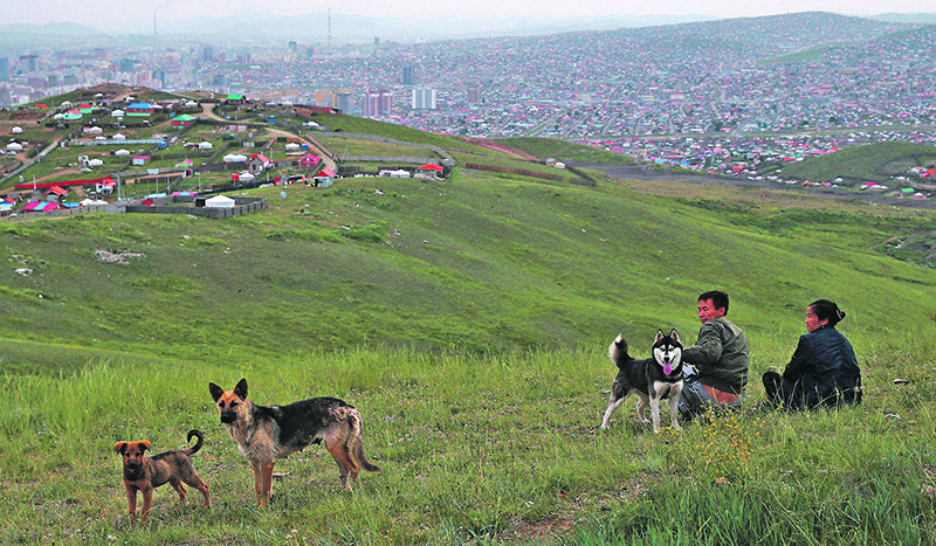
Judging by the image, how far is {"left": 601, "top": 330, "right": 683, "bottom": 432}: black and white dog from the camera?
10.1 metres

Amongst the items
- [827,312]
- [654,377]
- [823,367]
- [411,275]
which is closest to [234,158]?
[411,275]

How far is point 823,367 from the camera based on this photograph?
410 inches

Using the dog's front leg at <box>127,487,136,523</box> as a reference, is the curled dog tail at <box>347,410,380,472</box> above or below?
above

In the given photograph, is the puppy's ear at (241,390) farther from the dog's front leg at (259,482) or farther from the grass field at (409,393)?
the grass field at (409,393)

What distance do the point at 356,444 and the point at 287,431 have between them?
827mm

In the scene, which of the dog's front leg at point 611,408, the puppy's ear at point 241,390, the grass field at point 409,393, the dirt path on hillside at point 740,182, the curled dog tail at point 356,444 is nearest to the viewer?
the grass field at point 409,393

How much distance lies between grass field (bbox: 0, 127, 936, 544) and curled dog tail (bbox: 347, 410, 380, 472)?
278 millimetres

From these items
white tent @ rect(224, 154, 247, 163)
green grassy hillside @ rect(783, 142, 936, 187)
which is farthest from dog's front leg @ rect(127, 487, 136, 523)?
green grassy hillside @ rect(783, 142, 936, 187)

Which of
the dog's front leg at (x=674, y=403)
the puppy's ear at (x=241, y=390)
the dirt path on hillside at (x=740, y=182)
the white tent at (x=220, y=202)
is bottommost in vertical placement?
the dirt path on hillside at (x=740, y=182)

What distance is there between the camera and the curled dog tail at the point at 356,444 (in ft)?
28.1

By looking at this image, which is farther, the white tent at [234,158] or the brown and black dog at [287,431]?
the white tent at [234,158]

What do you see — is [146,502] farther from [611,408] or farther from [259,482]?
[611,408]

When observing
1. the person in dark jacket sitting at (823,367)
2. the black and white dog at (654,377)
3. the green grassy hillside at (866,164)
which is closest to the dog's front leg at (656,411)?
the black and white dog at (654,377)

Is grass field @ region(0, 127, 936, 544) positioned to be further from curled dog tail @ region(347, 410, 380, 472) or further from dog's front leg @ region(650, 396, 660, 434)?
dog's front leg @ region(650, 396, 660, 434)
